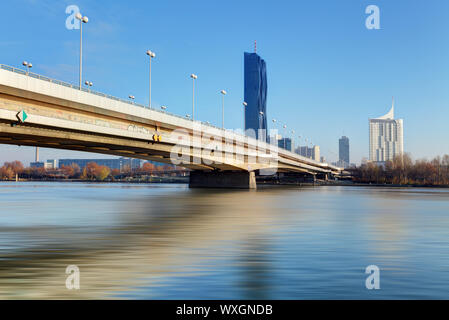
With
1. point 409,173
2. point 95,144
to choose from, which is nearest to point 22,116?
Result: point 95,144

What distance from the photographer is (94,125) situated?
36344 mm

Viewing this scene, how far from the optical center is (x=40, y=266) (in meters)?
11.0

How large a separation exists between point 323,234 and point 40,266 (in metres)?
12.3

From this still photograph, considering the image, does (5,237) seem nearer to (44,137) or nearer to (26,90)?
(26,90)

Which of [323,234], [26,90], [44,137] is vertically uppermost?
[26,90]

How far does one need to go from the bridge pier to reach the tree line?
7721cm

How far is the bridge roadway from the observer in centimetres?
2889

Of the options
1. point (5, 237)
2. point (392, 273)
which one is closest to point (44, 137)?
point (5, 237)

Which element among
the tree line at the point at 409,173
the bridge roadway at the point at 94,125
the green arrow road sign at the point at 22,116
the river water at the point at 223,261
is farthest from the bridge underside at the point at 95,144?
the tree line at the point at 409,173

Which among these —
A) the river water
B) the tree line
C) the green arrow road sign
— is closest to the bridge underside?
the green arrow road sign

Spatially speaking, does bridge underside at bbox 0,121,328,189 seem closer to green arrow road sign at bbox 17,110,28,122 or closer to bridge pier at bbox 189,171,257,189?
bridge pier at bbox 189,171,257,189

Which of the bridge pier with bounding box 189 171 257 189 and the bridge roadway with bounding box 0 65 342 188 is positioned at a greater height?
the bridge roadway with bounding box 0 65 342 188
